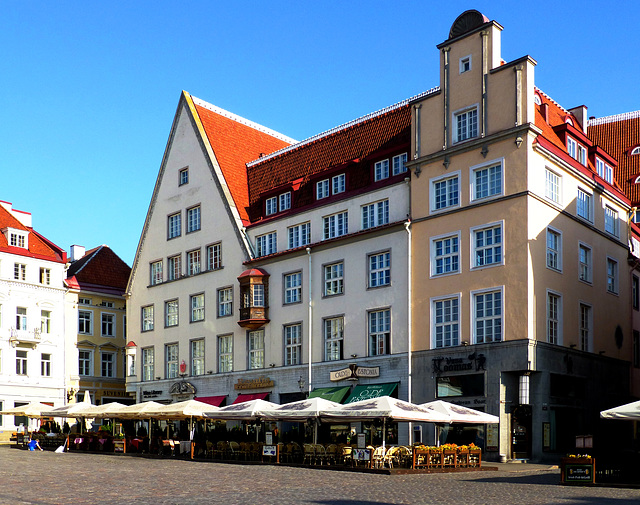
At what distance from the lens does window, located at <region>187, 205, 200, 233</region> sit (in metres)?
55.4

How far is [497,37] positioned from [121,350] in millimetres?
41797

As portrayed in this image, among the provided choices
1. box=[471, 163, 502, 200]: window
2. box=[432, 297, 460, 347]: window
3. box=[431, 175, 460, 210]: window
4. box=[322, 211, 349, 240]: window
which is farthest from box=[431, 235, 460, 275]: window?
box=[322, 211, 349, 240]: window

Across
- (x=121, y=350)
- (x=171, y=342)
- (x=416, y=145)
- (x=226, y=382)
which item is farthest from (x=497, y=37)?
(x=121, y=350)

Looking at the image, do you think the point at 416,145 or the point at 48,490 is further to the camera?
the point at 416,145

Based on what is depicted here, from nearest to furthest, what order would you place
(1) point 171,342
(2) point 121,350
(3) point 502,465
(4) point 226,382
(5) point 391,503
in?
(5) point 391,503, (3) point 502,465, (4) point 226,382, (1) point 171,342, (2) point 121,350

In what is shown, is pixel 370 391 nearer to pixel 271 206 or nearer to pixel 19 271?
pixel 271 206

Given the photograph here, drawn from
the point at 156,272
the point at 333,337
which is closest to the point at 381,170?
the point at 333,337

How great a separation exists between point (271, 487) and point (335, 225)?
25446 millimetres

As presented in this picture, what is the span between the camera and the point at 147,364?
58.4 m

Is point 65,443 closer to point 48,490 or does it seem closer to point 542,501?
point 48,490

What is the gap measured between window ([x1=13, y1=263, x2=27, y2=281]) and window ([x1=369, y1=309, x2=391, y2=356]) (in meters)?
31.8

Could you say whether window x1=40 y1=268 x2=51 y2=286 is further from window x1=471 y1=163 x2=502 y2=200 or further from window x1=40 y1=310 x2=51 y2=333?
window x1=471 y1=163 x2=502 y2=200

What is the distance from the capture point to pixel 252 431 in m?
49.4

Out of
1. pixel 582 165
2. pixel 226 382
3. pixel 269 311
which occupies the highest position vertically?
pixel 582 165
